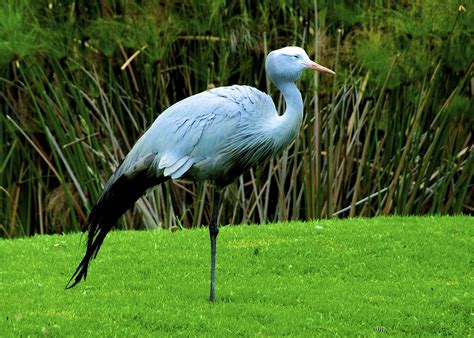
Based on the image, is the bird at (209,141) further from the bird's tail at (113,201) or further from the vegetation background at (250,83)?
the vegetation background at (250,83)

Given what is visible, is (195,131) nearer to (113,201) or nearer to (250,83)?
(113,201)

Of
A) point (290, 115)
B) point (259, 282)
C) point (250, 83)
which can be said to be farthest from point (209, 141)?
point (250, 83)

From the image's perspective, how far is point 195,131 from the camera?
624 cm

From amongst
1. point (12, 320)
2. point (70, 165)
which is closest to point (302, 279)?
point (12, 320)

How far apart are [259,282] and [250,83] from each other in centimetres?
361

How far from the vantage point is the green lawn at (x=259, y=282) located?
19.4ft

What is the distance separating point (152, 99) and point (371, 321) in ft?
14.1

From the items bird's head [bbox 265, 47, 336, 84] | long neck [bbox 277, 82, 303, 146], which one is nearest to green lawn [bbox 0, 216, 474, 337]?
long neck [bbox 277, 82, 303, 146]

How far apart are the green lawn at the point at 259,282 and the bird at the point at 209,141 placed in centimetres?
37

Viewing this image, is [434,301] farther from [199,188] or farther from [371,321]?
[199,188]

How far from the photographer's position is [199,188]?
978cm

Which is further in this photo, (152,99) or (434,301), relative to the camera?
(152,99)

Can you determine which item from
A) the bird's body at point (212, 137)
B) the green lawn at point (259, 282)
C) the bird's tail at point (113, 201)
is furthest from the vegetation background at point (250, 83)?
the bird's tail at point (113, 201)

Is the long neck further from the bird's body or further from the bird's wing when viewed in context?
the bird's wing
